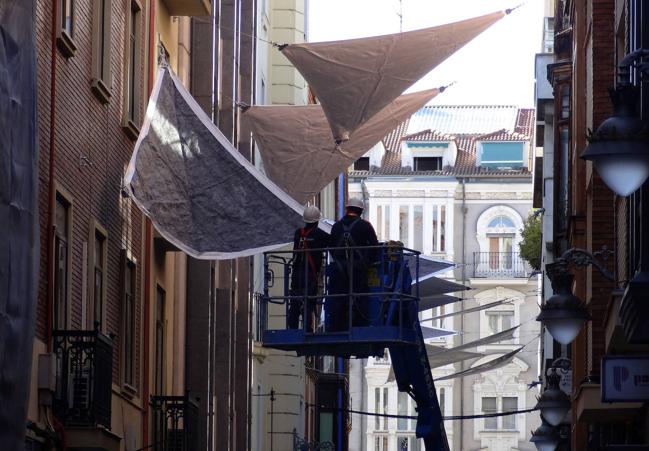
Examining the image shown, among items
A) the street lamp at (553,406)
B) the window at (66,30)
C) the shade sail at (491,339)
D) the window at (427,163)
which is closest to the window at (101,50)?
the window at (66,30)

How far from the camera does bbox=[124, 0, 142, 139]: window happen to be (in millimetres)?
26172

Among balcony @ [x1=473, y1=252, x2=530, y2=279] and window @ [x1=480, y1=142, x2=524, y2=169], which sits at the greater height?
window @ [x1=480, y1=142, x2=524, y2=169]

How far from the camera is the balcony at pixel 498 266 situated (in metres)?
84.6

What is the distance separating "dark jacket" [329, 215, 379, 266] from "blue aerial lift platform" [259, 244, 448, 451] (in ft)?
0.30

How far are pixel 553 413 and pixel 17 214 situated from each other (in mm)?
10757

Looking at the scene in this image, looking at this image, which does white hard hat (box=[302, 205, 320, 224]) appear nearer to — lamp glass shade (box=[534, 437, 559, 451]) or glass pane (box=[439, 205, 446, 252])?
lamp glass shade (box=[534, 437, 559, 451])

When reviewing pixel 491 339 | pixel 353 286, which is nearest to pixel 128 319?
pixel 353 286

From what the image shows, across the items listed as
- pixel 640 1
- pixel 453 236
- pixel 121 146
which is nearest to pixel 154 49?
pixel 121 146

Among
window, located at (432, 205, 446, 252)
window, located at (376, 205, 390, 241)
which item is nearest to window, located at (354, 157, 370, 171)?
window, located at (376, 205, 390, 241)

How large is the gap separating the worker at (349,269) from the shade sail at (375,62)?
5.66m

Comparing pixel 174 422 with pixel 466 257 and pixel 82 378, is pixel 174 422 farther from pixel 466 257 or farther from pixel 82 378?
pixel 466 257

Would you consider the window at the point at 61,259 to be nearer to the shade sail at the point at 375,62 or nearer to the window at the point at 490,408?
the shade sail at the point at 375,62

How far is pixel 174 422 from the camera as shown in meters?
26.9

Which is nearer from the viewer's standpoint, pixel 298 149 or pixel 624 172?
pixel 624 172
